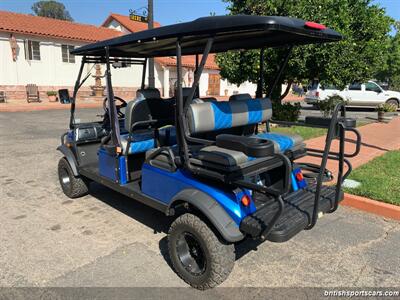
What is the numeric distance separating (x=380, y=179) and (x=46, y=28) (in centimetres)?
2185

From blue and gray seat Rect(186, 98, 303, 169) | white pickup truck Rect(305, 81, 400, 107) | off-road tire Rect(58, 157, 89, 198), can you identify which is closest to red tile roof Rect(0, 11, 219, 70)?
white pickup truck Rect(305, 81, 400, 107)

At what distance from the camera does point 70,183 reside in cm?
473

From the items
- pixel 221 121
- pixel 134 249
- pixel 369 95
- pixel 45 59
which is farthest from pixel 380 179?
pixel 45 59

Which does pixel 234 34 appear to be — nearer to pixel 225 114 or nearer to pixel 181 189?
pixel 225 114

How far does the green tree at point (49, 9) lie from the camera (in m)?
70.2

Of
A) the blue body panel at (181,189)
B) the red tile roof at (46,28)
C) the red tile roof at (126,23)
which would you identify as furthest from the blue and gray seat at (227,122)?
the red tile roof at (126,23)

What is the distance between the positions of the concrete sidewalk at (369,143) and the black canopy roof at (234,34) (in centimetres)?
264

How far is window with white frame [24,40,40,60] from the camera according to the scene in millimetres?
20234

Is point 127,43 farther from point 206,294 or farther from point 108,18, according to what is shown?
point 108,18

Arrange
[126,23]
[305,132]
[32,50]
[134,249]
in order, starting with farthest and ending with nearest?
[126,23], [32,50], [305,132], [134,249]

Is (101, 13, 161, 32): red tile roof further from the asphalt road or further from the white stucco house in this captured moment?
the asphalt road

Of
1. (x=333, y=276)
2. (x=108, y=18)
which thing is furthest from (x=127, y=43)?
(x=108, y=18)

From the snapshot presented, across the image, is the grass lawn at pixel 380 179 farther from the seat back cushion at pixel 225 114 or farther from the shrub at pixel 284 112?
the shrub at pixel 284 112

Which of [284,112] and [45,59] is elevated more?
[45,59]
